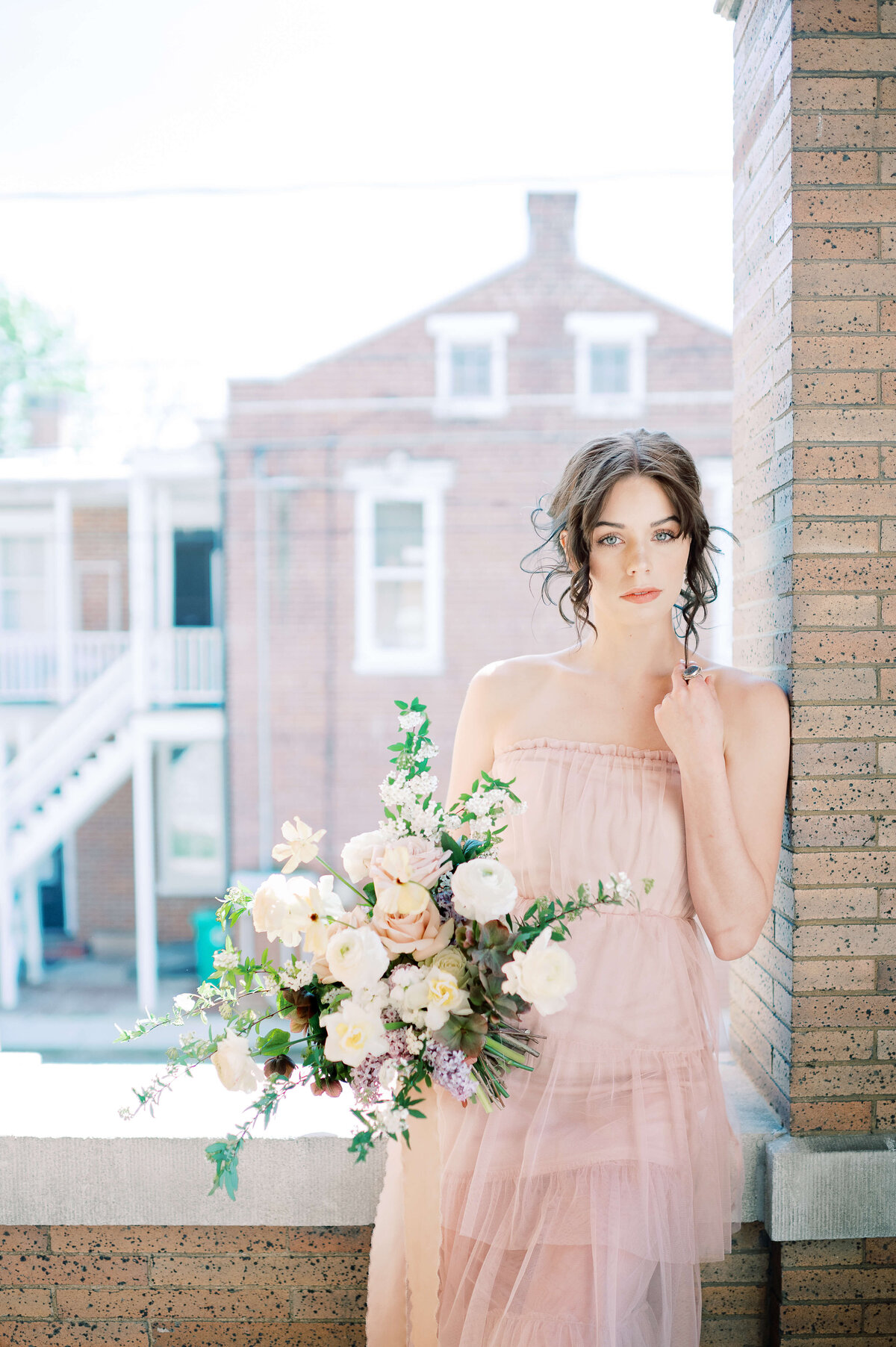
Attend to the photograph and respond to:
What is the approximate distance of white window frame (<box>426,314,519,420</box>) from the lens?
859cm

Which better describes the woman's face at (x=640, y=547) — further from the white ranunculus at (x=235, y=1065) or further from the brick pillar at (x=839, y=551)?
the white ranunculus at (x=235, y=1065)

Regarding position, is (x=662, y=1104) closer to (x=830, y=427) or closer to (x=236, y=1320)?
(x=236, y=1320)

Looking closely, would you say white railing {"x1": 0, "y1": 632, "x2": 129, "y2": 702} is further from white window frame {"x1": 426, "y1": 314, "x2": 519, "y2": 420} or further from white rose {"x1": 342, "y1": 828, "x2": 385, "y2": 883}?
white rose {"x1": 342, "y1": 828, "x2": 385, "y2": 883}

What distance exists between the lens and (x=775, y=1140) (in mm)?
1690

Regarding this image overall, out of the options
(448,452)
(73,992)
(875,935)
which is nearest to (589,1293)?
(875,935)

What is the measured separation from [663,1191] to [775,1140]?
40cm

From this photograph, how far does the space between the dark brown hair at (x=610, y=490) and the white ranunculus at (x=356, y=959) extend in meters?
0.68

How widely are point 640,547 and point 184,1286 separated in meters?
1.66

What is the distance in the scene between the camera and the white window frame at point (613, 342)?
8.54 meters

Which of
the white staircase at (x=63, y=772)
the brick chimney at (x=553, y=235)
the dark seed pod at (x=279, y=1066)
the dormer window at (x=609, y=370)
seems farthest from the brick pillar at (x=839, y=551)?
the white staircase at (x=63, y=772)

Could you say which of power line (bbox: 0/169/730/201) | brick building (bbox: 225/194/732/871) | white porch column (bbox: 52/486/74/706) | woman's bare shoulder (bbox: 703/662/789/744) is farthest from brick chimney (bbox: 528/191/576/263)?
woman's bare shoulder (bbox: 703/662/789/744)

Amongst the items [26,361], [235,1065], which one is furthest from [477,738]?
[26,361]

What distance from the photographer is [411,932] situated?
4.00 feet

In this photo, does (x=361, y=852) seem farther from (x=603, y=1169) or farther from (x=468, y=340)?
(x=468, y=340)
